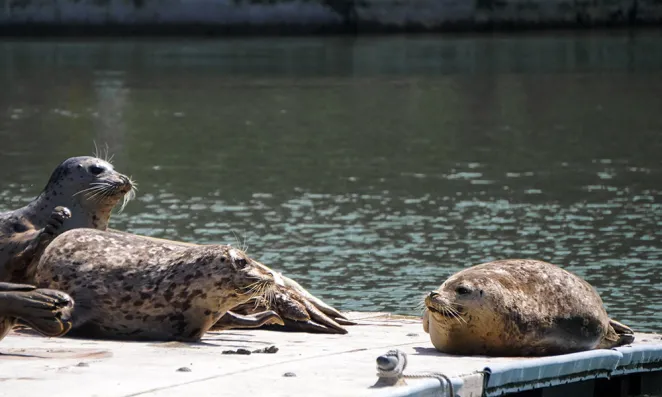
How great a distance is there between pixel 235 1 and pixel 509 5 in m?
8.39

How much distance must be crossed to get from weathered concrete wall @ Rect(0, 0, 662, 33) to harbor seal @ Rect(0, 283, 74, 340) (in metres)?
44.9

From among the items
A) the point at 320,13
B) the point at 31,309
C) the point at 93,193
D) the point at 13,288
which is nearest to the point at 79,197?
the point at 93,193

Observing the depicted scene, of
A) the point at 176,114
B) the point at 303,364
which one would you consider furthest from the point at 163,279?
the point at 176,114

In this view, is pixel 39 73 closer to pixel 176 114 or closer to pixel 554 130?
pixel 176 114

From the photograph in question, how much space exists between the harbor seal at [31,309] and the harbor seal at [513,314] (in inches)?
77.2

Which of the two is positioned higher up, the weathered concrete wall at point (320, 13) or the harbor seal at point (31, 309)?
the harbor seal at point (31, 309)

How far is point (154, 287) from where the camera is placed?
9109 millimetres

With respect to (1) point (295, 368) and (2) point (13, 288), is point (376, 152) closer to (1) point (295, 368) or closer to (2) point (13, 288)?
(1) point (295, 368)

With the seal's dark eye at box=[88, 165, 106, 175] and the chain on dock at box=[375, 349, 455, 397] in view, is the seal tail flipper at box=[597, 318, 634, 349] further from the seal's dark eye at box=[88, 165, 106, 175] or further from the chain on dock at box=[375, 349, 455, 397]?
the seal's dark eye at box=[88, 165, 106, 175]

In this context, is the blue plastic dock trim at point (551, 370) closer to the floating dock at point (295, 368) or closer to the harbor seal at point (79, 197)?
the floating dock at point (295, 368)

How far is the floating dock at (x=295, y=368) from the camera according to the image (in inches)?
287

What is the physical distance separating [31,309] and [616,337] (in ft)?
11.0

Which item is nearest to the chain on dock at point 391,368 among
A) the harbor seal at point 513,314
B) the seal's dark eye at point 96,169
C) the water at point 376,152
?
the harbor seal at point 513,314

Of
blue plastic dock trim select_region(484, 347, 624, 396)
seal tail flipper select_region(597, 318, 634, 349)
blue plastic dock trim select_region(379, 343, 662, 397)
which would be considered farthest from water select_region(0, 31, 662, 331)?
blue plastic dock trim select_region(484, 347, 624, 396)
